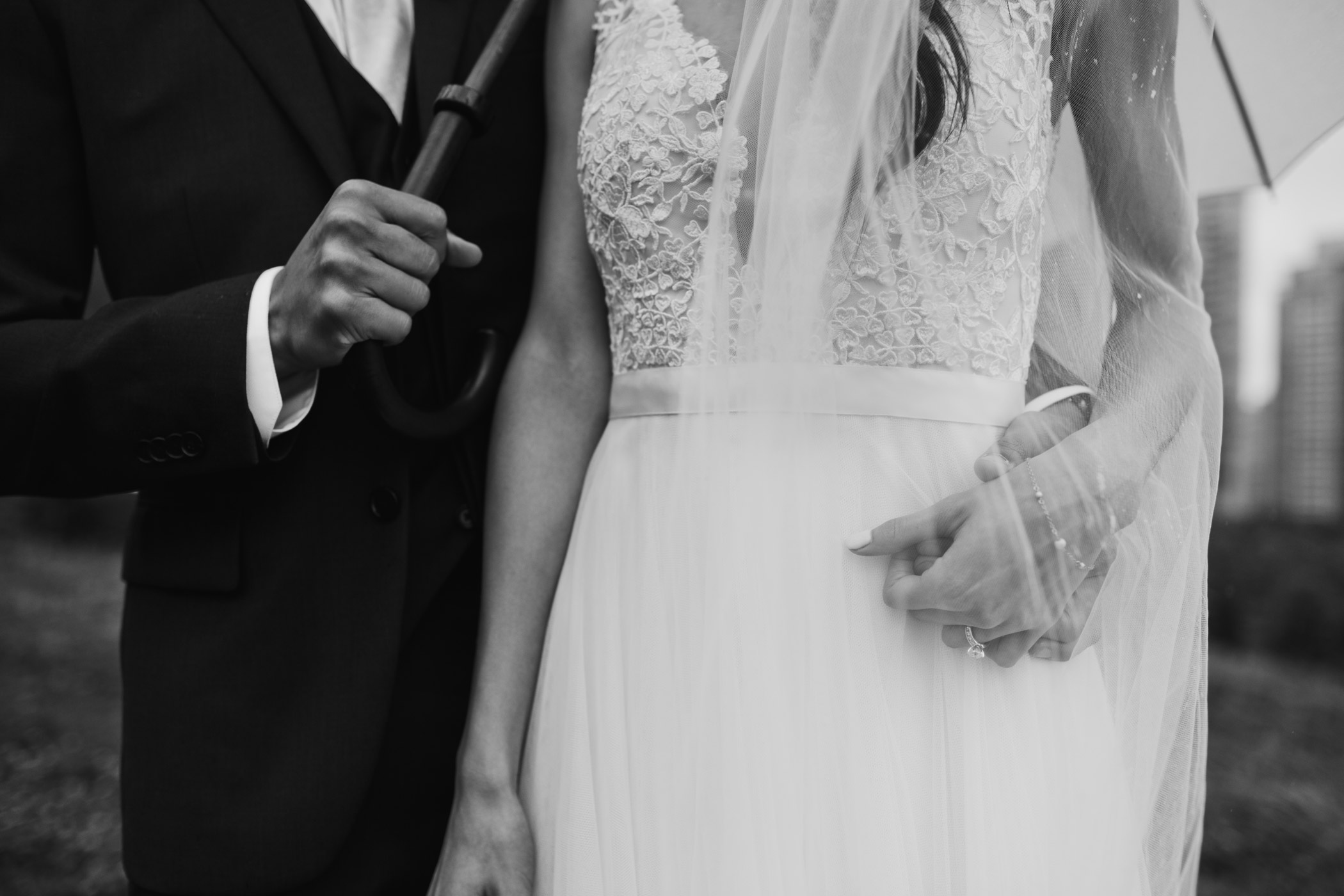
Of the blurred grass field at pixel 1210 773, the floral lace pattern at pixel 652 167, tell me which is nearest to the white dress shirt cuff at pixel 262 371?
the floral lace pattern at pixel 652 167

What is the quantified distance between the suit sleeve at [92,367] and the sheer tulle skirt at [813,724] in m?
0.61

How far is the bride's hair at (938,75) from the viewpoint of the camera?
3.71 ft

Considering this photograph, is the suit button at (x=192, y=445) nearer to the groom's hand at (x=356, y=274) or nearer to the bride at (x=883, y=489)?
the groom's hand at (x=356, y=274)

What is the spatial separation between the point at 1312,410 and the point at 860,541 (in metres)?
4.25

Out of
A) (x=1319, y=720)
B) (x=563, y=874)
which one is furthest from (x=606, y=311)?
(x=1319, y=720)

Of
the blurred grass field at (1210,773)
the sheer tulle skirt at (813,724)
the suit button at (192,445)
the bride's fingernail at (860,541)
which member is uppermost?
the suit button at (192,445)

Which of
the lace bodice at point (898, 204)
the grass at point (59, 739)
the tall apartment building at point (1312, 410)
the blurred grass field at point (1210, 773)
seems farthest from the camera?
the tall apartment building at point (1312, 410)

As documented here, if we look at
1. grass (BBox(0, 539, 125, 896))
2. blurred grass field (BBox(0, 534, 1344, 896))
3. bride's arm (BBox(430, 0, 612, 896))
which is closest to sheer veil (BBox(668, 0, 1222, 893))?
bride's arm (BBox(430, 0, 612, 896))

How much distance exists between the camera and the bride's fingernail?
3.76ft

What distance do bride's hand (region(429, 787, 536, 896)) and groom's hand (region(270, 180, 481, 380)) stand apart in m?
0.62

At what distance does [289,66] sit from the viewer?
142cm

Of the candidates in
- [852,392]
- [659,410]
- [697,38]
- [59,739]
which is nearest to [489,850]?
[659,410]

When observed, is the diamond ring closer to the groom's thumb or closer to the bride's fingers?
the bride's fingers

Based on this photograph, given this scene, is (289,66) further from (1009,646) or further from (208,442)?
(1009,646)
